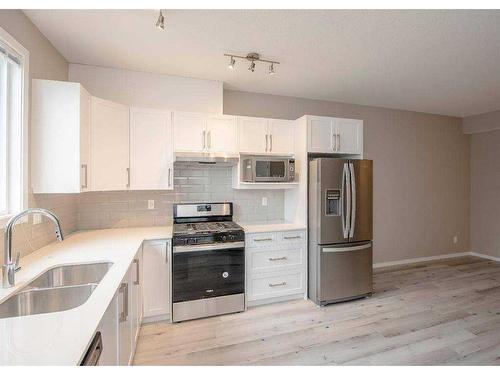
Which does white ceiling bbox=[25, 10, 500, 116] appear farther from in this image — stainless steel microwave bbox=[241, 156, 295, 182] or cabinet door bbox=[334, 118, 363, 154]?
stainless steel microwave bbox=[241, 156, 295, 182]

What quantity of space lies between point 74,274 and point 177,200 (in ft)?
4.91

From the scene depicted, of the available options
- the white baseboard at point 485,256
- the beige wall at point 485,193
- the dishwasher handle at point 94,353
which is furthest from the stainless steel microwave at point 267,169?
the white baseboard at point 485,256

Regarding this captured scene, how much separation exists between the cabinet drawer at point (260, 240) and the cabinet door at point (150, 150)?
3.44 feet

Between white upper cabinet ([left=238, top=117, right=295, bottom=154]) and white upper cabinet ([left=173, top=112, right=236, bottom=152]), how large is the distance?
12 cm

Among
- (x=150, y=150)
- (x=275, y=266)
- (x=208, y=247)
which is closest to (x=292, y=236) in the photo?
(x=275, y=266)

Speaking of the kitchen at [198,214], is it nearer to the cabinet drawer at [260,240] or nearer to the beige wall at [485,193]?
the cabinet drawer at [260,240]

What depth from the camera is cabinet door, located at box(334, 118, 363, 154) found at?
3230 millimetres

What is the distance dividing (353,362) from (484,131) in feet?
16.1

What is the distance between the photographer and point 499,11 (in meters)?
1.85

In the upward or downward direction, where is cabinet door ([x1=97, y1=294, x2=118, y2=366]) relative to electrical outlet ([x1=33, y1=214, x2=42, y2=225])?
downward

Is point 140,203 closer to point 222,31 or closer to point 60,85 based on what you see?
point 60,85

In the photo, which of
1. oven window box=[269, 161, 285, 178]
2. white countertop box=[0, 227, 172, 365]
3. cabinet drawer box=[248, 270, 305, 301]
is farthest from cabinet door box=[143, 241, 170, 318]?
oven window box=[269, 161, 285, 178]

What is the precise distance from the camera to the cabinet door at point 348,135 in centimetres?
323
